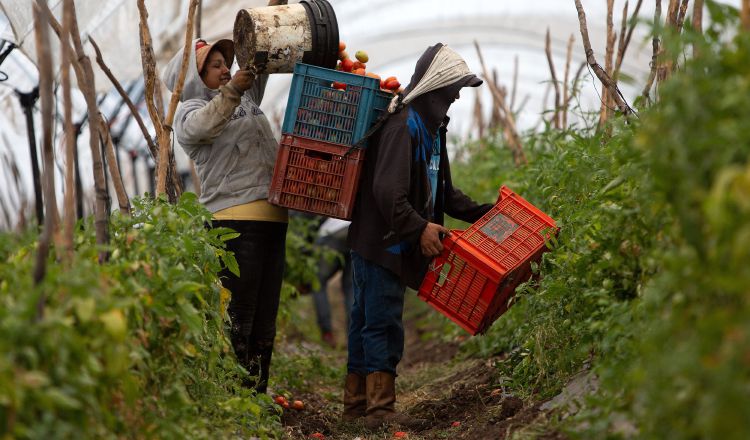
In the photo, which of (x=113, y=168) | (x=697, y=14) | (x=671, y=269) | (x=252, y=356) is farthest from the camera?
(x=252, y=356)

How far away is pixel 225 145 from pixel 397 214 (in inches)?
31.3

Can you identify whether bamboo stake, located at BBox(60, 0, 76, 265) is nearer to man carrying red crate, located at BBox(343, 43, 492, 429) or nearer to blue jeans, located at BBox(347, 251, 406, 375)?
man carrying red crate, located at BBox(343, 43, 492, 429)

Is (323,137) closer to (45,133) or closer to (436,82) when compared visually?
(436,82)

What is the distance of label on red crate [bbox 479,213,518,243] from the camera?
3.98m

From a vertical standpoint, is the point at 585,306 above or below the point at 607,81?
below

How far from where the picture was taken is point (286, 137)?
3973 mm

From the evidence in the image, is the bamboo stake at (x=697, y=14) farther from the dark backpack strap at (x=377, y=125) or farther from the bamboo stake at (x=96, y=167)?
the bamboo stake at (x=96, y=167)

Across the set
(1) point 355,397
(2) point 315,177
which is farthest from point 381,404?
(2) point 315,177

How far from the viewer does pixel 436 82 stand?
13.0 ft

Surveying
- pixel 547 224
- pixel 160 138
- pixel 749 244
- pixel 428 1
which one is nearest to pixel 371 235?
pixel 547 224

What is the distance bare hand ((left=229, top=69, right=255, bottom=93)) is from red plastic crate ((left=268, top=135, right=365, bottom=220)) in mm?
277

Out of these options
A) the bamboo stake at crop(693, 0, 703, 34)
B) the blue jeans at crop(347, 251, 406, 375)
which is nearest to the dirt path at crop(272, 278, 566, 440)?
the blue jeans at crop(347, 251, 406, 375)

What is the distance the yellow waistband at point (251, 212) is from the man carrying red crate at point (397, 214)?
365mm

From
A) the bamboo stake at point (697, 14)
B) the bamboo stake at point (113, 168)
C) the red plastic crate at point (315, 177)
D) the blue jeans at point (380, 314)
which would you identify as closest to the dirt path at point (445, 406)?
the blue jeans at point (380, 314)
